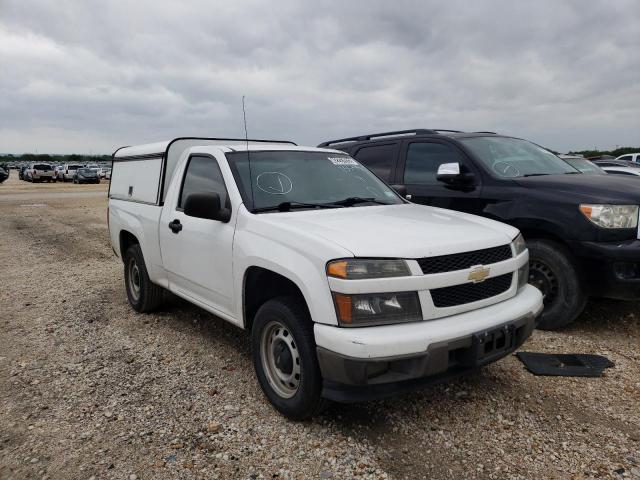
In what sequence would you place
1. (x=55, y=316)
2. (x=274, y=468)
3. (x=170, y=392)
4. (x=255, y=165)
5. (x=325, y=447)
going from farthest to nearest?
(x=55, y=316) → (x=255, y=165) → (x=170, y=392) → (x=325, y=447) → (x=274, y=468)

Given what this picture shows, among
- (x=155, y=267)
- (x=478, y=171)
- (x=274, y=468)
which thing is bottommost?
(x=274, y=468)

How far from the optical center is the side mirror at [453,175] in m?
4.84

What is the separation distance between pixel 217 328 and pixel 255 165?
189 cm

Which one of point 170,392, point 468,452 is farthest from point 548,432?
point 170,392

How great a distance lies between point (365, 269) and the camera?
264cm

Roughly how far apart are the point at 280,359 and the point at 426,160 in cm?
329

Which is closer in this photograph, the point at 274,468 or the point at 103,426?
the point at 274,468

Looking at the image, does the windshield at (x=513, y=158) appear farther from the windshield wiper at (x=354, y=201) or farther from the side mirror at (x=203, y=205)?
the side mirror at (x=203, y=205)

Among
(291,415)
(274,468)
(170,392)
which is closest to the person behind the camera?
(274,468)

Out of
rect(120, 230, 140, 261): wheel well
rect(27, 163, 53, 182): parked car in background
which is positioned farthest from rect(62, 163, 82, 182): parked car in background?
rect(120, 230, 140, 261): wheel well

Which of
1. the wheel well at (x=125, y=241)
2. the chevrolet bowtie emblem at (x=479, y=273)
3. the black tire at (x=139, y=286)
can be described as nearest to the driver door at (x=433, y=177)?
the chevrolet bowtie emblem at (x=479, y=273)

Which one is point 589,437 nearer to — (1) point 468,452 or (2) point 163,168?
(1) point 468,452

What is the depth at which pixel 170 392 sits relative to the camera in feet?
11.7

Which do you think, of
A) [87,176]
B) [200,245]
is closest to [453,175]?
[200,245]
